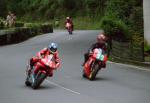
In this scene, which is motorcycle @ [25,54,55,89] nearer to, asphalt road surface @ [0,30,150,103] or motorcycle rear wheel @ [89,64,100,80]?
asphalt road surface @ [0,30,150,103]

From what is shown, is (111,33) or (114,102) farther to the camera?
(111,33)

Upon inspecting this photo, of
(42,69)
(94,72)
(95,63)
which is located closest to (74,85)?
(94,72)

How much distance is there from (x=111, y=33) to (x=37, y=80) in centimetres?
1476

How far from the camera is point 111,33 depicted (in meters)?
32.8

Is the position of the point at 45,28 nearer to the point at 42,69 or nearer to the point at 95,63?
the point at 95,63

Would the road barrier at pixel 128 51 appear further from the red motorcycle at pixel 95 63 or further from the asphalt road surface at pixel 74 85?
the red motorcycle at pixel 95 63

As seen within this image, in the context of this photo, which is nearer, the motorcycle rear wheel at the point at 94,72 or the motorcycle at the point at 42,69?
the motorcycle at the point at 42,69

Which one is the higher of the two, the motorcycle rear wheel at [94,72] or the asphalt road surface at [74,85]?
the motorcycle rear wheel at [94,72]

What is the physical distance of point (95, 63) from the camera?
2123 cm

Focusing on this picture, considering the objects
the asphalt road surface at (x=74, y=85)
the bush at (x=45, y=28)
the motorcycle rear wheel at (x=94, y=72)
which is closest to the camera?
the asphalt road surface at (x=74, y=85)

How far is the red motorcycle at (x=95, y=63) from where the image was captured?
21.1m

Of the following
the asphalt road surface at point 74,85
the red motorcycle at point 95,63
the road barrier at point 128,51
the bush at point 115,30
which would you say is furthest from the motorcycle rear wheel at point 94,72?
the bush at point 115,30

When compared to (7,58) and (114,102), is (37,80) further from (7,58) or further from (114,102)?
(7,58)

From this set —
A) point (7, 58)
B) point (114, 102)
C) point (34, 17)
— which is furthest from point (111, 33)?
point (34, 17)
